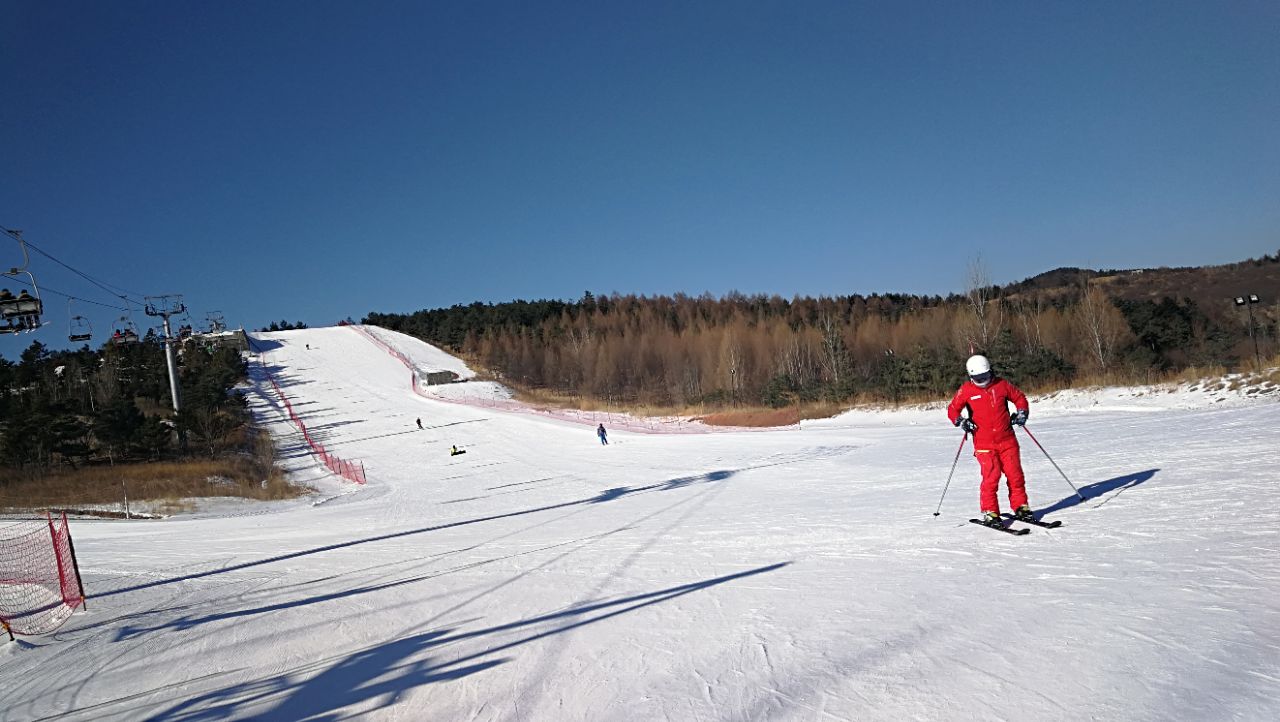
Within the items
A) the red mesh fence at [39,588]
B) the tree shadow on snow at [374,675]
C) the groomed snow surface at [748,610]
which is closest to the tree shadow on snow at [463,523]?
the groomed snow surface at [748,610]

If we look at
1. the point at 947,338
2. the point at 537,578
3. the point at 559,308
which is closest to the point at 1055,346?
the point at 947,338

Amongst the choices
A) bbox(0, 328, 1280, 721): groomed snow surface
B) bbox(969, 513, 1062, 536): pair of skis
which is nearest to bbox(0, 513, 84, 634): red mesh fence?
bbox(0, 328, 1280, 721): groomed snow surface

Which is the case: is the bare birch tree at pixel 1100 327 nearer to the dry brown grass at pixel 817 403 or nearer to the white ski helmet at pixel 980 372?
the dry brown grass at pixel 817 403

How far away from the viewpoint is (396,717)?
12.9 feet

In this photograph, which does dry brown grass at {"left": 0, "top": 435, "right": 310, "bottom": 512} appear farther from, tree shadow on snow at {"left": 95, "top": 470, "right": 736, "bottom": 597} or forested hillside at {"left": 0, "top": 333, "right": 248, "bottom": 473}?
tree shadow on snow at {"left": 95, "top": 470, "right": 736, "bottom": 597}

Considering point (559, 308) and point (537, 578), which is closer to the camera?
point (537, 578)

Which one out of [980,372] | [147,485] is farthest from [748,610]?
[147,485]

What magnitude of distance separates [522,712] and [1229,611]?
13.6ft

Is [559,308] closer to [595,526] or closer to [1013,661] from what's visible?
[595,526]

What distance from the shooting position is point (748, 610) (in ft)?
16.9

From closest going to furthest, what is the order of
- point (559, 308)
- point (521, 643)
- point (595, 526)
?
point (521, 643)
point (595, 526)
point (559, 308)

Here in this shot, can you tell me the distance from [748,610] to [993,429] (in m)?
3.21

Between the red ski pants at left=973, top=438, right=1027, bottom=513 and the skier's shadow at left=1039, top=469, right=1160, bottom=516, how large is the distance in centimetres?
72

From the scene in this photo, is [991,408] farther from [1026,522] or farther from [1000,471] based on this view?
[1026,522]
